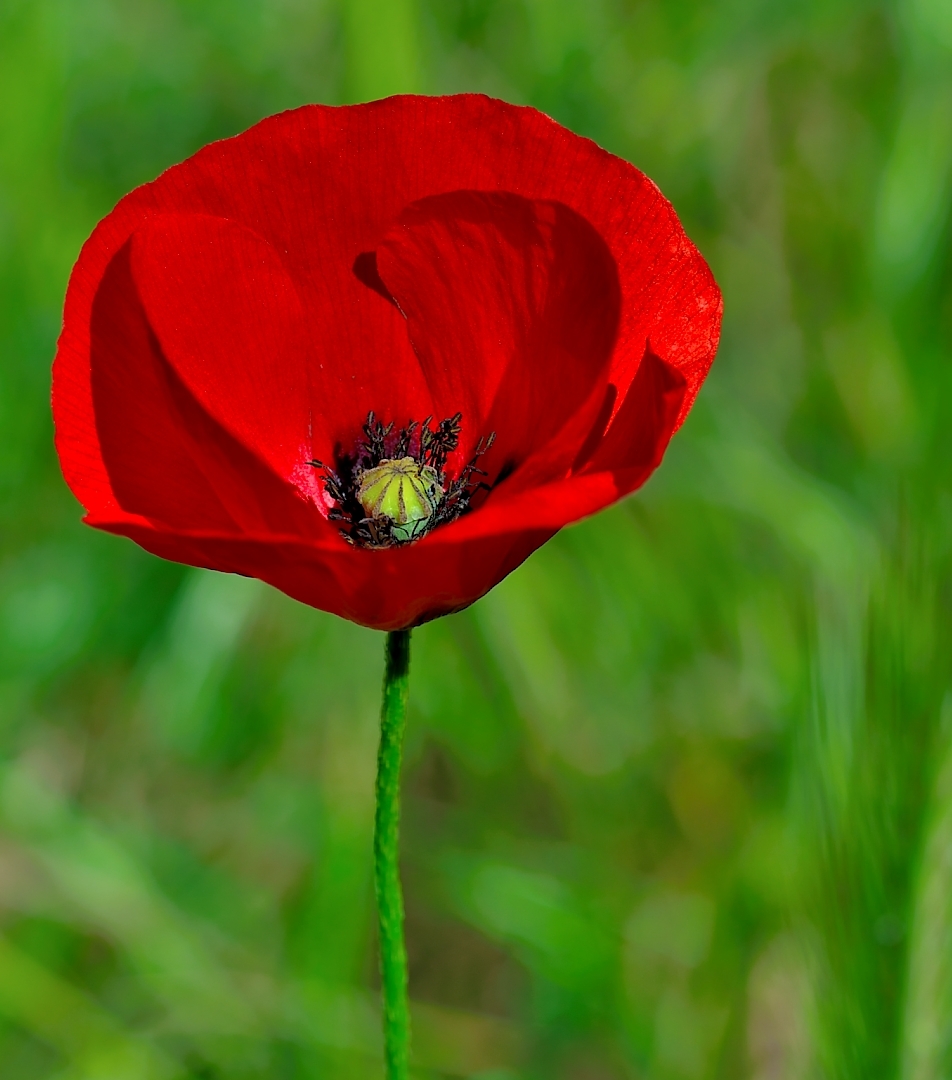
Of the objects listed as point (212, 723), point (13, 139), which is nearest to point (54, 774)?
point (212, 723)

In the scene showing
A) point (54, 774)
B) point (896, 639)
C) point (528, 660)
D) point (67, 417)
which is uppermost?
point (67, 417)

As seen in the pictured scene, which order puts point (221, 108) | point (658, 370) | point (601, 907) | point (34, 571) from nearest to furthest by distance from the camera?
1. point (658, 370)
2. point (601, 907)
3. point (34, 571)
4. point (221, 108)

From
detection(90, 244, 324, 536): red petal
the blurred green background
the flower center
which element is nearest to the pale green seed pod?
the flower center

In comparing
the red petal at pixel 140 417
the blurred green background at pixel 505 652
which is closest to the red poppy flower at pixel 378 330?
the red petal at pixel 140 417

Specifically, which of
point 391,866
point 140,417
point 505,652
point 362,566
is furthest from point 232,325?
point 505,652

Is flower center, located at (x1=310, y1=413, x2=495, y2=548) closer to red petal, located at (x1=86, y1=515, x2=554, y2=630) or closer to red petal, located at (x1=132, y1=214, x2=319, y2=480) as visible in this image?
red petal, located at (x1=132, y1=214, x2=319, y2=480)

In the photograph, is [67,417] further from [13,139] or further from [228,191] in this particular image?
[13,139]

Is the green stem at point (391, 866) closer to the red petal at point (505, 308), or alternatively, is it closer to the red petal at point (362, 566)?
the red petal at point (362, 566)
